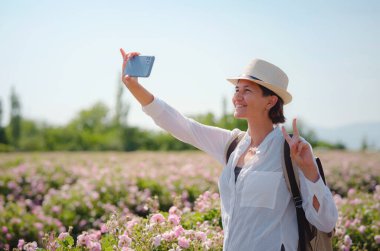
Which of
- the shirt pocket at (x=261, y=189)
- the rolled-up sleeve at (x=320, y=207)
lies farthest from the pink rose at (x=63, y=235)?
the rolled-up sleeve at (x=320, y=207)

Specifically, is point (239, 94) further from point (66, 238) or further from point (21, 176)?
point (21, 176)

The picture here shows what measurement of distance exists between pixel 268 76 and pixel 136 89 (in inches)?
34.7

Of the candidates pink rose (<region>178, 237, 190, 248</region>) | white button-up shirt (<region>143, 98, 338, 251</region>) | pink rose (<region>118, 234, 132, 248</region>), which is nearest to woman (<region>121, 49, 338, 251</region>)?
white button-up shirt (<region>143, 98, 338, 251</region>)

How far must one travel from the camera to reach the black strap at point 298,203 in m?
2.48

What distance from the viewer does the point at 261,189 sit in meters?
2.54

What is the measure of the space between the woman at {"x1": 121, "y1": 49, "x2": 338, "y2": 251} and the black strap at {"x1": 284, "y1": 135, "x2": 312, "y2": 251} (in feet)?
0.11

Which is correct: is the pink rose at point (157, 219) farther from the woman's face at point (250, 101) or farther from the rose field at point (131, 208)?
the woman's face at point (250, 101)

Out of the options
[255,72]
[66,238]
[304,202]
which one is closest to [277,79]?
[255,72]

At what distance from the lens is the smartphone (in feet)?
9.16

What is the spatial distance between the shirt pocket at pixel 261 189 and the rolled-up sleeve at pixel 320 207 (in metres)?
0.19

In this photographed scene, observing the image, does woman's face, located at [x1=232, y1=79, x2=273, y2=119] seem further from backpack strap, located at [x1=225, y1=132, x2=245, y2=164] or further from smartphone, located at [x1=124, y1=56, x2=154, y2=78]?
smartphone, located at [x1=124, y1=56, x2=154, y2=78]

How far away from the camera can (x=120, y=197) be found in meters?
7.80

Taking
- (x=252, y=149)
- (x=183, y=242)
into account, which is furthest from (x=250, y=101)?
(x=183, y=242)

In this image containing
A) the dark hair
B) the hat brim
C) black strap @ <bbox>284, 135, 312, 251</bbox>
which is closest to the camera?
black strap @ <bbox>284, 135, 312, 251</bbox>
